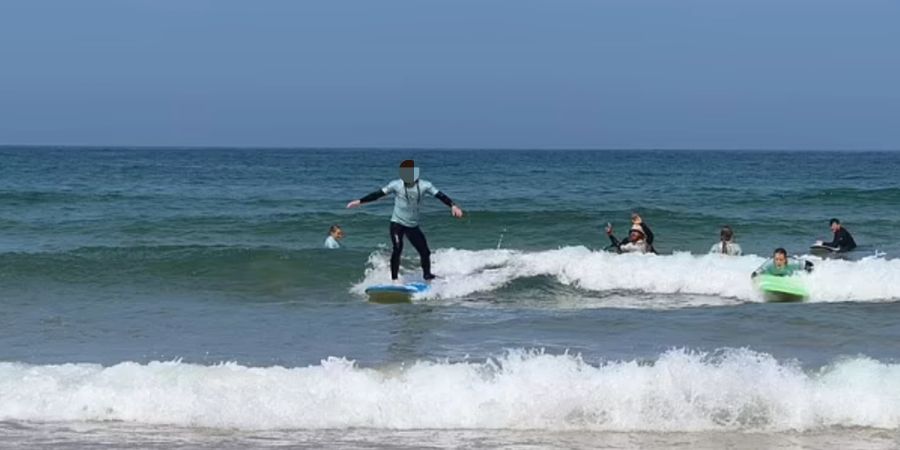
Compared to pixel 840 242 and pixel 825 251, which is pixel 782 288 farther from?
pixel 840 242

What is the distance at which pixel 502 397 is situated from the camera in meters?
7.77

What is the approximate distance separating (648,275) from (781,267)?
6.65 feet

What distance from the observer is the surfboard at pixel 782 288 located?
14.1 m

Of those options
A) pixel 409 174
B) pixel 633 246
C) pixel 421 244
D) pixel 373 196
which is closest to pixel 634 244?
pixel 633 246

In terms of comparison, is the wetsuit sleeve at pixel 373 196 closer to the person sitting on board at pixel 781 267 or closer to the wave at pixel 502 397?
the wave at pixel 502 397

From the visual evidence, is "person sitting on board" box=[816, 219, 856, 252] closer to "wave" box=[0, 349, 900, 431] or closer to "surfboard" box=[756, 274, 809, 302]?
"surfboard" box=[756, 274, 809, 302]

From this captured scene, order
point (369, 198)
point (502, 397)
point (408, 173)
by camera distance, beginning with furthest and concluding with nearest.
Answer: point (408, 173), point (369, 198), point (502, 397)

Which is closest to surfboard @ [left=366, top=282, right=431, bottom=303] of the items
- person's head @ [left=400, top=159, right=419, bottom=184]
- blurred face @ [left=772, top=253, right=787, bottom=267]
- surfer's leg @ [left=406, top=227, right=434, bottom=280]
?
surfer's leg @ [left=406, top=227, right=434, bottom=280]

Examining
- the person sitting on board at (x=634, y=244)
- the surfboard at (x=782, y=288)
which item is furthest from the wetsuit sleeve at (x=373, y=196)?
the person sitting on board at (x=634, y=244)

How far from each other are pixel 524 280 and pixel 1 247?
10.2m

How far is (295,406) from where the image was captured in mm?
7734

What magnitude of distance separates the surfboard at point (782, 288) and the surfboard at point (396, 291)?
14.5 feet

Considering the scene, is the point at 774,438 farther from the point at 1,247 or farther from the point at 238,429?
the point at 1,247


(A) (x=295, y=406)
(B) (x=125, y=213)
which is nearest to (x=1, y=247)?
(B) (x=125, y=213)
